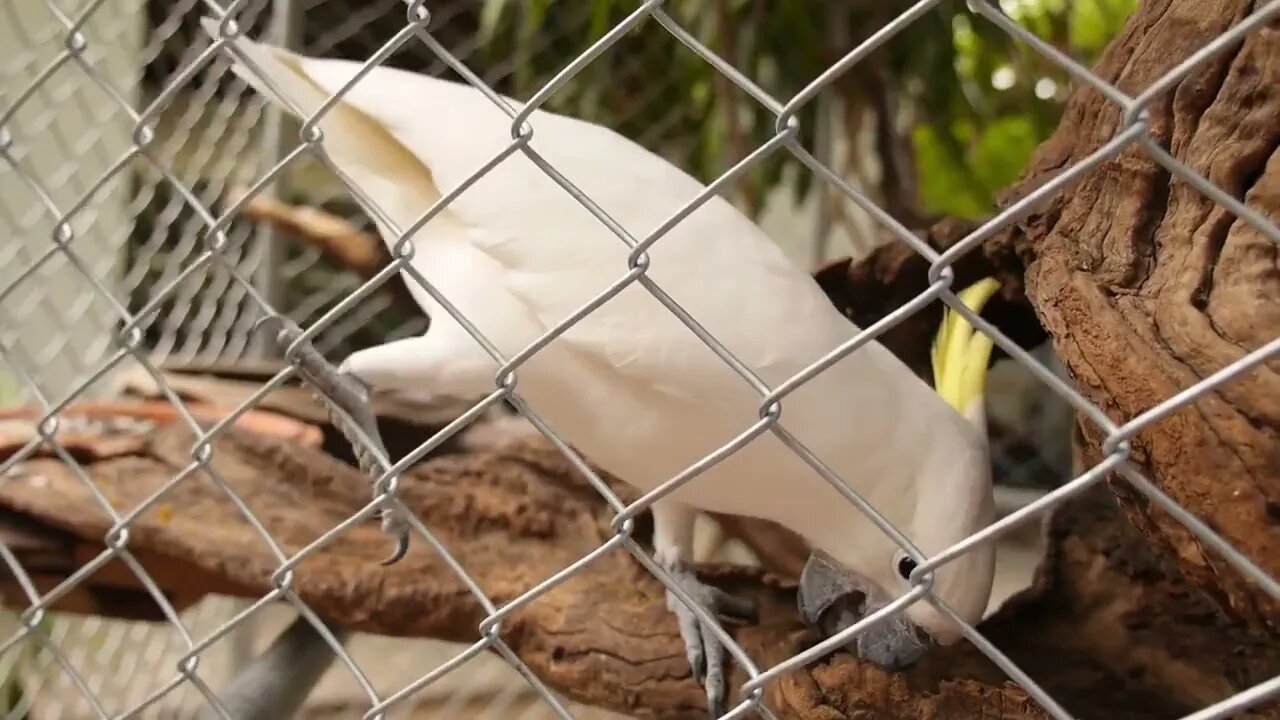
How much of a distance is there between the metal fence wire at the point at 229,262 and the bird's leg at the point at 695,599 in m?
0.02

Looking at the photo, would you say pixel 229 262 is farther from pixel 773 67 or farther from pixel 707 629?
pixel 773 67

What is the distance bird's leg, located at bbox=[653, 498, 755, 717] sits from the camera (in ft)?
2.31

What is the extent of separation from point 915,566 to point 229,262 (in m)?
0.59

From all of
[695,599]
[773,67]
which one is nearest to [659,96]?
[773,67]

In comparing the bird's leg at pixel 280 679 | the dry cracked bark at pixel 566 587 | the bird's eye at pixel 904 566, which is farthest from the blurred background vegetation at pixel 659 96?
the bird's eye at pixel 904 566

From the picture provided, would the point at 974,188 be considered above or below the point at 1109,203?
above

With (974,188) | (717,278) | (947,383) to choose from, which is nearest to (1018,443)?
(974,188)

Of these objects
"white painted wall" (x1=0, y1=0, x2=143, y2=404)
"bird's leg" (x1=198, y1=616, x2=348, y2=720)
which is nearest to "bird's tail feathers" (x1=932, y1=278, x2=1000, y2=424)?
"bird's leg" (x1=198, y1=616, x2=348, y2=720)

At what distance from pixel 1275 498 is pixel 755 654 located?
1.23ft

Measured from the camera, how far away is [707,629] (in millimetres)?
679

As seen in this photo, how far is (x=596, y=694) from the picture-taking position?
768 mm

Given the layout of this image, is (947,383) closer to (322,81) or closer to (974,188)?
(322,81)

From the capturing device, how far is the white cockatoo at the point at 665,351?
626 mm

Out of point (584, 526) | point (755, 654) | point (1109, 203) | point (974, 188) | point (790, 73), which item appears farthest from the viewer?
point (974, 188)
